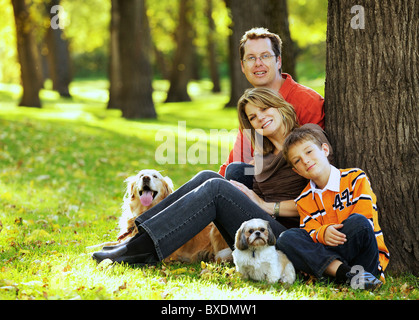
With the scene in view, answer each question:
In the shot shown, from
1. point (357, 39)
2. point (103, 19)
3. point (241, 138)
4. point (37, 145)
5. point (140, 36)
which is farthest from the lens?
point (103, 19)

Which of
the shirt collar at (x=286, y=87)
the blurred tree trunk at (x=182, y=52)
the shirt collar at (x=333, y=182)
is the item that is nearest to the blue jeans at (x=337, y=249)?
the shirt collar at (x=333, y=182)

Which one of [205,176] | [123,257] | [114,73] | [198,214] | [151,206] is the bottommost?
[123,257]

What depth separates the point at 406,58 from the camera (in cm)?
406

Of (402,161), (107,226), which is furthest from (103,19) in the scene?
(402,161)

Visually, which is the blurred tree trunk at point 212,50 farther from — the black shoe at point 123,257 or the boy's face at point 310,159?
the boy's face at point 310,159

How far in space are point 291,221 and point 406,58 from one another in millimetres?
1597

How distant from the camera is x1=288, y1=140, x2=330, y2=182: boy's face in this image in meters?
3.80

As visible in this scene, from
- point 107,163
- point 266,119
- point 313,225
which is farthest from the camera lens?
point 107,163

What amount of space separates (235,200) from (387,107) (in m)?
1.43

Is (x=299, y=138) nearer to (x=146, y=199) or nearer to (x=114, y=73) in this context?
(x=146, y=199)

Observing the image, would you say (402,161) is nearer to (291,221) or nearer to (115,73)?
(291,221)

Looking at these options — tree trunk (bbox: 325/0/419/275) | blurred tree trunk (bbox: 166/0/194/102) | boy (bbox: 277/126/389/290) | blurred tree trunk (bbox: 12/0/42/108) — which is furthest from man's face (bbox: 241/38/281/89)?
blurred tree trunk (bbox: 166/0/194/102)

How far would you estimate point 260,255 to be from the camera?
382 centimetres

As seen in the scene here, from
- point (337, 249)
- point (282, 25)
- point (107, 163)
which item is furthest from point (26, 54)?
point (337, 249)
